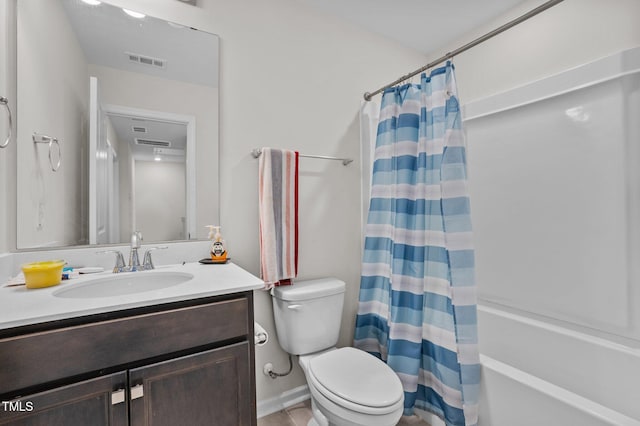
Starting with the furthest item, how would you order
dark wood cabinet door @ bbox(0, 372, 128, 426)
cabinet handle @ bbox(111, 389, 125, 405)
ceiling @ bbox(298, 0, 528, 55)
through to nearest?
ceiling @ bbox(298, 0, 528, 55) < cabinet handle @ bbox(111, 389, 125, 405) < dark wood cabinet door @ bbox(0, 372, 128, 426)

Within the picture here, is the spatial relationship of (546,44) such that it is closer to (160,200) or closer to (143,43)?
(143,43)

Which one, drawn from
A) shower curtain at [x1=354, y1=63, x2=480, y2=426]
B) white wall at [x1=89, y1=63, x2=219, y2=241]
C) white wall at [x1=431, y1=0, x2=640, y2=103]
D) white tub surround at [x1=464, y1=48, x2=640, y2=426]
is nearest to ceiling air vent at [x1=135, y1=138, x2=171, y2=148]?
white wall at [x1=89, y1=63, x2=219, y2=241]

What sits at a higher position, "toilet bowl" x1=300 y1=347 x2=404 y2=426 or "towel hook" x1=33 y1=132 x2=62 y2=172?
"towel hook" x1=33 y1=132 x2=62 y2=172

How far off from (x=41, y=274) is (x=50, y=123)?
2.18 ft

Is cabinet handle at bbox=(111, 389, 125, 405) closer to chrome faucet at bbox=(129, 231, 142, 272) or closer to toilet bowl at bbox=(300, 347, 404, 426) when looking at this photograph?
chrome faucet at bbox=(129, 231, 142, 272)

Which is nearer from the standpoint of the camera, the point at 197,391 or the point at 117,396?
the point at 117,396

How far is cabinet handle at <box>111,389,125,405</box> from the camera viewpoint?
0.85m

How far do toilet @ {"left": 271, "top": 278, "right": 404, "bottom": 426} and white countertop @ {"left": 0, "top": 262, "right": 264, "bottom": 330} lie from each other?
50cm

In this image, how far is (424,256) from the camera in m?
1.57

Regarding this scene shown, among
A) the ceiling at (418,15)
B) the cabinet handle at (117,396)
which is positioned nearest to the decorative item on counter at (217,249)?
the cabinet handle at (117,396)

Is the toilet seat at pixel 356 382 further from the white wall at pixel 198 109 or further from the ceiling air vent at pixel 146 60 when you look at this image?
the ceiling air vent at pixel 146 60

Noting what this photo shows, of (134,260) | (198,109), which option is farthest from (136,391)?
(198,109)

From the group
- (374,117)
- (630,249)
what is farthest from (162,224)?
(630,249)

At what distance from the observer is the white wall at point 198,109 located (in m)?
1.42
